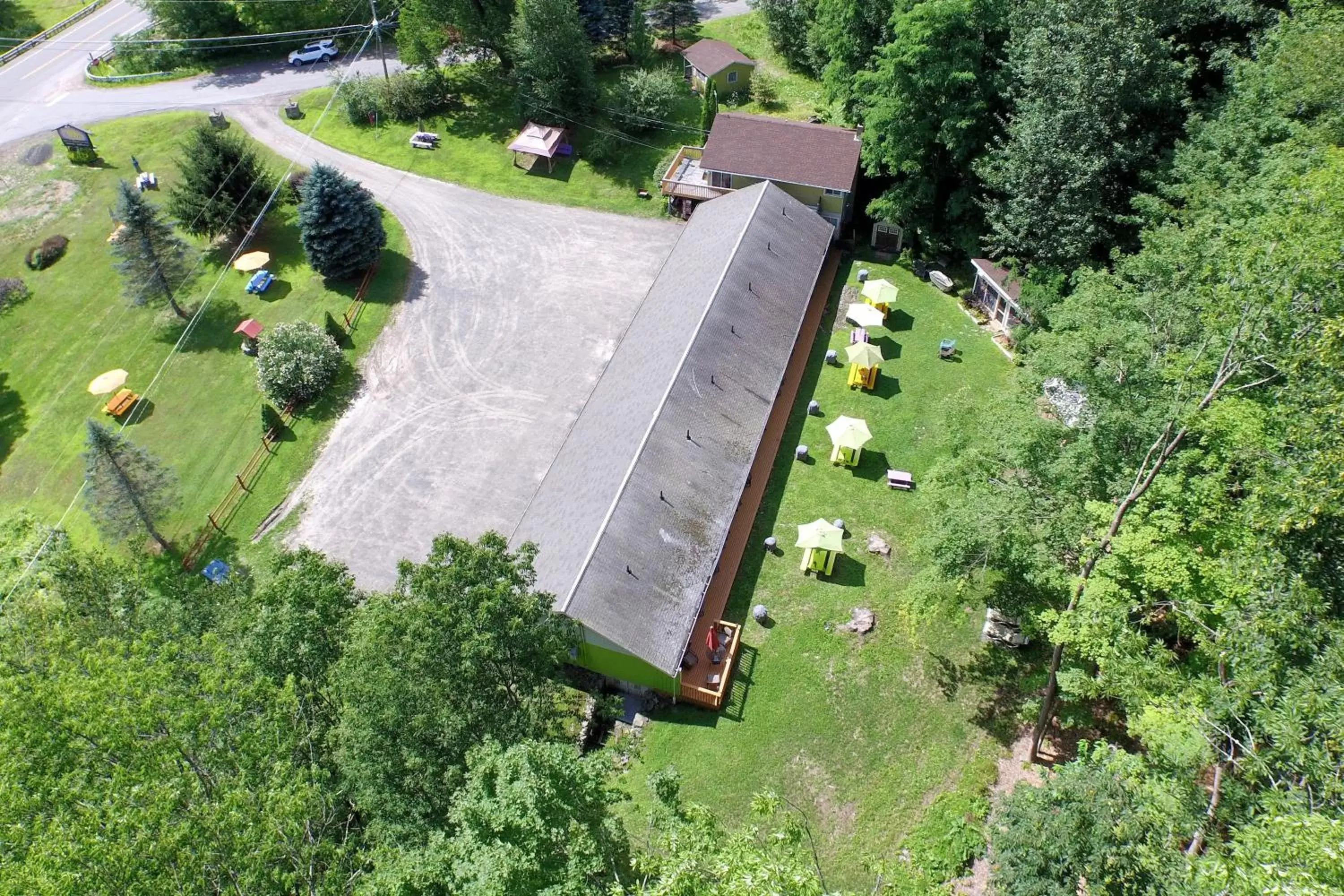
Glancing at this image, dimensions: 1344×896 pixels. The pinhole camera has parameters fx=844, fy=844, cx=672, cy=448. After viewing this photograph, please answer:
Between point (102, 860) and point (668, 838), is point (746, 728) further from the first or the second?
point (102, 860)

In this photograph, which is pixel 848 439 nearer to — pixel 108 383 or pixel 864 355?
pixel 864 355

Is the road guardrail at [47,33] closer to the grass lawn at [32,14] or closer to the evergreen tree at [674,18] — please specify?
the grass lawn at [32,14]

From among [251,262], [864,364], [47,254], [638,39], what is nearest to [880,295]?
[864,364]

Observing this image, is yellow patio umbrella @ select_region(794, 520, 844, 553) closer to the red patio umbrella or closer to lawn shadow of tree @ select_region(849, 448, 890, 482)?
lawn shadow of tree @ select_region(849, 448, 890, 482)

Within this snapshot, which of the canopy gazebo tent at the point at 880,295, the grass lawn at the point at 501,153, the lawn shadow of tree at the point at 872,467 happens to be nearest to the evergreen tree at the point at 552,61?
the grass lawn at the point at 501,153

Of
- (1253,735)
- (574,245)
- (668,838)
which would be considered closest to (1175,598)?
(1253,735)

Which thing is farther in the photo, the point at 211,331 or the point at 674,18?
the point at 674,18
